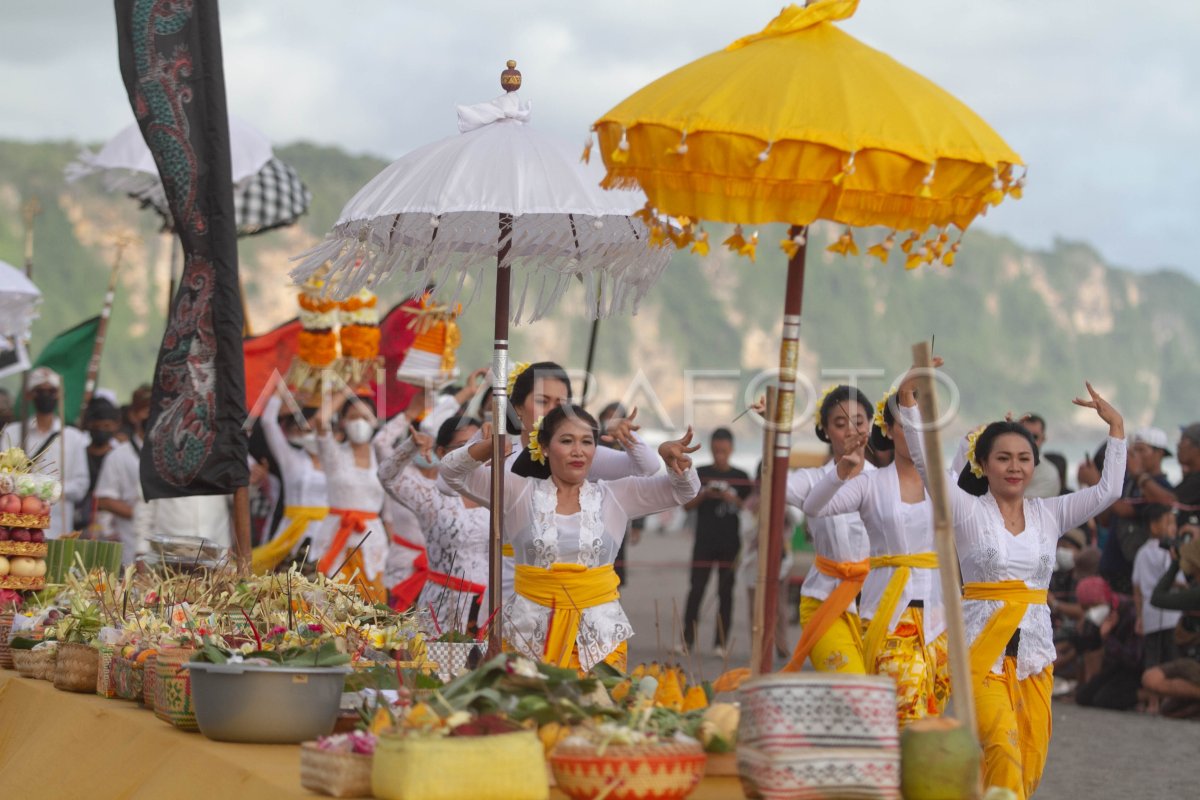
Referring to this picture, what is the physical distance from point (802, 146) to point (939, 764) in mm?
1406

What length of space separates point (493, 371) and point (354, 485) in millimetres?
4883

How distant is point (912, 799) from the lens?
3766 mm

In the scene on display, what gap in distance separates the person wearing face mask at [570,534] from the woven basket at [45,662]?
1.61 meters

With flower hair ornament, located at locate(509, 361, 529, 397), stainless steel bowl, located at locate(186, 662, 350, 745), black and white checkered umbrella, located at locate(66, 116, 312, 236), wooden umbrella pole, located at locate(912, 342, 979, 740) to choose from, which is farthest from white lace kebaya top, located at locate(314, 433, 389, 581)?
wooden umbrella pole, located at locate(912, 342, 979, 740)

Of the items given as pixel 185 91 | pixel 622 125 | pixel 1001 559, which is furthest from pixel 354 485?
pixel 622 125

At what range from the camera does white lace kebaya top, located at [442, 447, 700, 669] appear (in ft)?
19.7

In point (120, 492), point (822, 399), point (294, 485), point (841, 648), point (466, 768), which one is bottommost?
point (841, 648)

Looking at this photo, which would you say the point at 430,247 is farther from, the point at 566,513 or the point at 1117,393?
the point at 1117,393

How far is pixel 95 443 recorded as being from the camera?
13031 millimetres

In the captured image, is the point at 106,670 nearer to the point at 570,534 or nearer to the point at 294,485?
the point at 570,534

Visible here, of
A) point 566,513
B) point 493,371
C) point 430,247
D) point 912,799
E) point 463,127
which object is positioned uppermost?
point 463,127

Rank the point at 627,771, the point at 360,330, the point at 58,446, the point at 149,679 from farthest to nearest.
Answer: the point at 58,446, the point at 360,330, the point at 149,679, the point at 627,771

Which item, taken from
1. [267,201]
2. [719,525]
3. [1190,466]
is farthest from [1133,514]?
[267,201]

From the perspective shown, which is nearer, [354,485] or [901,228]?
[901,228]
